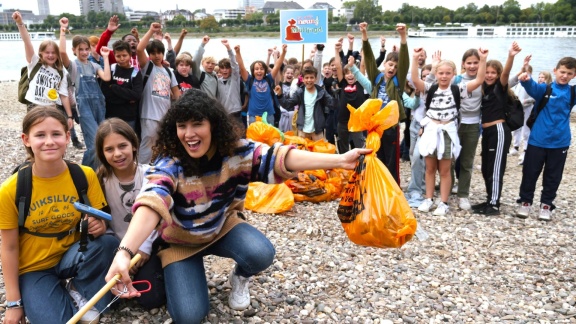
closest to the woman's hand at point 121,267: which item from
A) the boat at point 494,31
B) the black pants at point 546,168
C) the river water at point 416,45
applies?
the black pants at point 546,168

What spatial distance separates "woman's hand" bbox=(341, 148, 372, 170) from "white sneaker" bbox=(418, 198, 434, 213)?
10.0ft

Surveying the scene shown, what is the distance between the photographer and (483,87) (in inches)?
207

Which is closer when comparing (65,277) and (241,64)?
(65,277)

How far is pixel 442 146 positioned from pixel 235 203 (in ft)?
9.91

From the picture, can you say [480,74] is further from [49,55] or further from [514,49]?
[49,55]

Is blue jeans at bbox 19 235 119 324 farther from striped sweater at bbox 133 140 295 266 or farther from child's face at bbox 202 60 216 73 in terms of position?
child's face at bbox 202 60 216 73

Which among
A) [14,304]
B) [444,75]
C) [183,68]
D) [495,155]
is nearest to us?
[14,304]

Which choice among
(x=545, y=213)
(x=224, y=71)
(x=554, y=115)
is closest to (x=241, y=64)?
(x=224, y=71)

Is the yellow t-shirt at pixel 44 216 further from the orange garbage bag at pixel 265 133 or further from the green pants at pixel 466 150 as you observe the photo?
the green pants at pixel 466 150

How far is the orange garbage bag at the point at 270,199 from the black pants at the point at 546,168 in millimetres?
2747

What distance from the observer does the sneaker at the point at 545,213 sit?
519 cm

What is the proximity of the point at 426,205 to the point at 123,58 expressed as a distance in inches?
156

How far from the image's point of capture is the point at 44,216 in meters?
2.67

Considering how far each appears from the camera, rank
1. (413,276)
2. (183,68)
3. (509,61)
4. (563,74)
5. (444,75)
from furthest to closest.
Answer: (183,68) → (444,75) → (563,74) → (509,61) → (413,276)
